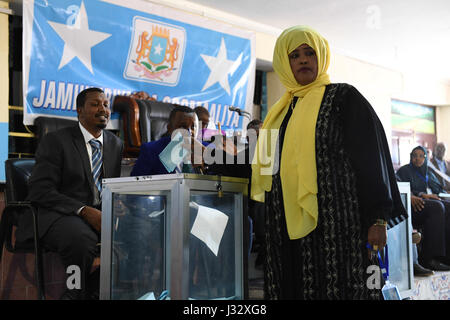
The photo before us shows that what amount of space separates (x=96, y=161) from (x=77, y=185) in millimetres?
168

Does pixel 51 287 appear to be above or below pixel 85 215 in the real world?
below

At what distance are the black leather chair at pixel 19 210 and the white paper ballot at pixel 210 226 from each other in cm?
98

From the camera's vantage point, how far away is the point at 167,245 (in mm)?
1509

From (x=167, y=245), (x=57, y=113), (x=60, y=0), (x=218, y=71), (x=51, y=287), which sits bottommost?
(x=51, y=287)

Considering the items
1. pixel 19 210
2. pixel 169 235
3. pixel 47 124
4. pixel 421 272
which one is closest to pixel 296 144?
pixel 169 235

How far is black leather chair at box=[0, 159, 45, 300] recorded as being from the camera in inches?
83.4

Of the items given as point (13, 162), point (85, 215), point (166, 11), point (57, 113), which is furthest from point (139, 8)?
point (85, 215)

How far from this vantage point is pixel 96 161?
2391 millimetres

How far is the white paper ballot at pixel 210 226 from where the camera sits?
4.80 feet

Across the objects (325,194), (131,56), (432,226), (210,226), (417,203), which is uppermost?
(131,56)

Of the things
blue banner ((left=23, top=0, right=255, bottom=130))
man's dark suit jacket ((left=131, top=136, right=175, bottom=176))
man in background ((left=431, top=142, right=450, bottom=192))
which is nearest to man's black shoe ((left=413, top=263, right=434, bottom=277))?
man in background ((left=431, top=142, right=450, bottom=192))

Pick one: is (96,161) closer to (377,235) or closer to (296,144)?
(296,144)
